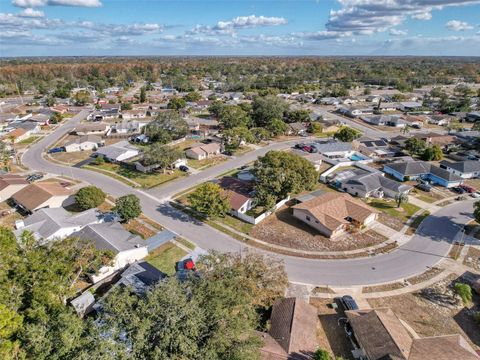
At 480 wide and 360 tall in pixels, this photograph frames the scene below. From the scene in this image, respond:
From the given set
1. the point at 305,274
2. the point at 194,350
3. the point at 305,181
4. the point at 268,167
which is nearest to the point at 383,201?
the point at 305,181

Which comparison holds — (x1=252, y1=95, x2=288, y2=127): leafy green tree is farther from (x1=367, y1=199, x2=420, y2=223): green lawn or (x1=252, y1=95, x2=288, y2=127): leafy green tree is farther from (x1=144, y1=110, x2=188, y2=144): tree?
(x1=367, y1=199, x2=420, y2=223): green lawn

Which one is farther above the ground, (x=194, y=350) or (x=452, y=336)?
(x=194, y=350)

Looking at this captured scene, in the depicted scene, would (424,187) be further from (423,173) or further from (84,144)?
(84,144)

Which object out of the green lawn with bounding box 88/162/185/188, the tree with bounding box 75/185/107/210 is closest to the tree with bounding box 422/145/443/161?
the green lawn with bounding box 88/162/185/188

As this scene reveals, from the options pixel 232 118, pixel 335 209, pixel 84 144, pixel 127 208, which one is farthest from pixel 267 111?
pixel 127 208

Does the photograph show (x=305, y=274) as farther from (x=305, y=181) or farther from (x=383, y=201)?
(x=383, y=201)

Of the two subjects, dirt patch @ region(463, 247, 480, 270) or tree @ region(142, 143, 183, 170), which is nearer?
dirt patch @ region(463, 247, 480, 270)

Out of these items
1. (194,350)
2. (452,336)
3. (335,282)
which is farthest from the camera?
(335,282)

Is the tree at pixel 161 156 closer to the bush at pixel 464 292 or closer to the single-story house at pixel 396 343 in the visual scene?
the single-story house at pixel 396 343
